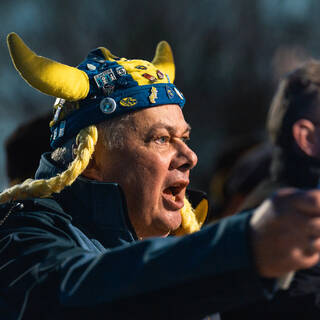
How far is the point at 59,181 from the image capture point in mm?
2947

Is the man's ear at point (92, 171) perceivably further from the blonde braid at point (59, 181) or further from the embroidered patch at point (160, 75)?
the embroidered patch at point (160, 75)

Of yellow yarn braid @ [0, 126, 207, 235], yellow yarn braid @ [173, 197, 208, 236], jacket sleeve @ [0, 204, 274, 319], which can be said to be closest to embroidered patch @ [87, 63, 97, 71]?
yellow yarn braid @ [0, 126, 207, 235]

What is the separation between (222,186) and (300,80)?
2.29 m

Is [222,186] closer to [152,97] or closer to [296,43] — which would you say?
[152,97]

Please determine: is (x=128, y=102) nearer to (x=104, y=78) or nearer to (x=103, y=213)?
(x=104, y=78)

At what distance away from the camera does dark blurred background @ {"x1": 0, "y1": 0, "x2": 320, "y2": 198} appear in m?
14.9

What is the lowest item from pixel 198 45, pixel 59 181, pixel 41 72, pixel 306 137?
pixel 198 45

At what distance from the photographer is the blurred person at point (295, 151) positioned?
3043mm

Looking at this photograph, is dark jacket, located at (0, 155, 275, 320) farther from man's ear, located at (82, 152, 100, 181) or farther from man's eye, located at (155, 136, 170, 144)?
man's eye, located at (155, 136, 170, 144)

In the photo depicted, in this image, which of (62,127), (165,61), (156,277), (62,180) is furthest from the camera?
(165,61)

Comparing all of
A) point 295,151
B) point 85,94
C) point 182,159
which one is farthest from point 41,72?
point 295,151

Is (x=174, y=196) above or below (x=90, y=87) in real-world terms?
below

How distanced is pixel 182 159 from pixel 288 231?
145cm

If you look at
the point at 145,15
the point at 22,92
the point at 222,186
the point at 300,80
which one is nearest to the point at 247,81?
the point at 145,15
